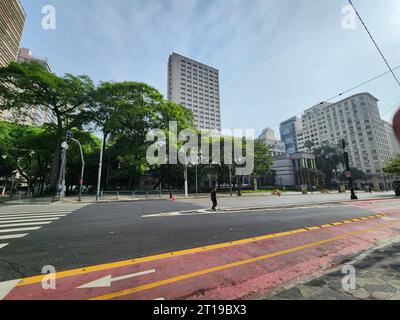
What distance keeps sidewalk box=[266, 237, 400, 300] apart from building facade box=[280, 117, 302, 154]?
446 feet

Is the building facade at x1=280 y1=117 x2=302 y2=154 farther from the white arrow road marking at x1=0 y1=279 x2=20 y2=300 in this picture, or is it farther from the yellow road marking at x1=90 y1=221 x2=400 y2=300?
the white arrow road marking at x1=0 y1=279 x2=20 y2=300

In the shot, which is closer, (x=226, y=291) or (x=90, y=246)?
(x=226, y=291)

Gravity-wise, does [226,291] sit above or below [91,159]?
below

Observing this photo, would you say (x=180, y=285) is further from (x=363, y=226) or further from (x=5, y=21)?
(x=5, y=21)

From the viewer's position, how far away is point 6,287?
10.7 feet

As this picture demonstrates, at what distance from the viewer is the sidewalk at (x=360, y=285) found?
9.75 ft

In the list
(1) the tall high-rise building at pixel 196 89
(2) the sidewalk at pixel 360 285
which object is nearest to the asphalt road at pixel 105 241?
(2) the sidewalk at pixel 360 285

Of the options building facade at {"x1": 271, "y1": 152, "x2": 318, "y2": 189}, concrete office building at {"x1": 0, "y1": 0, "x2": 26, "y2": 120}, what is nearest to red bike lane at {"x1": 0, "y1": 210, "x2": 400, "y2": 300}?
building facade at {"x1": 271, "y1": 152, "x2": 318, "y2": 189}

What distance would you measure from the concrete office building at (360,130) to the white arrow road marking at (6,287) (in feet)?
328

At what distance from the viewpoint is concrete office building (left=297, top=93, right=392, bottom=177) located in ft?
307

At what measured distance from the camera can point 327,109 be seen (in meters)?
110

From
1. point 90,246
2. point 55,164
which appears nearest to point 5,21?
point 55,164

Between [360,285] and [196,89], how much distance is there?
4489 inches
